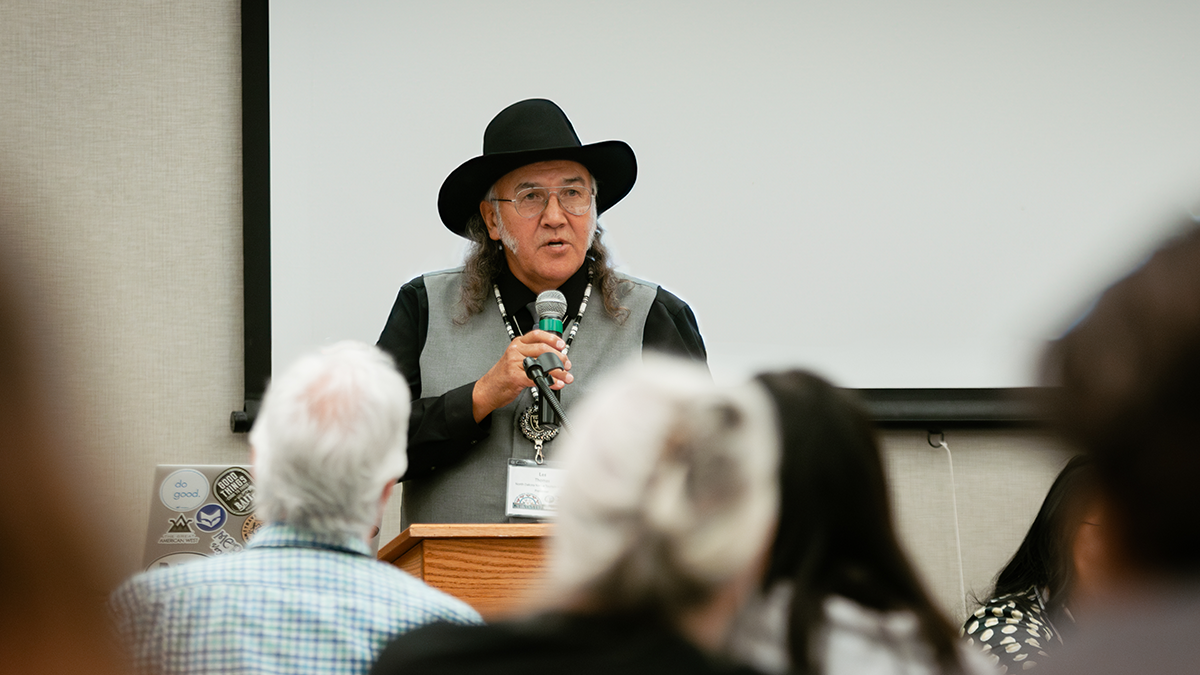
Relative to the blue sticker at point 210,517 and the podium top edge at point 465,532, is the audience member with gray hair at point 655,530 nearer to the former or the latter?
the podium top edge at point 465,532

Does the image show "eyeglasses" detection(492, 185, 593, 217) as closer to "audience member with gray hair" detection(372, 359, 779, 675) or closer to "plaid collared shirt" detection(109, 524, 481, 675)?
"plaid collared shirt" detection(109, 524, 481, 675)

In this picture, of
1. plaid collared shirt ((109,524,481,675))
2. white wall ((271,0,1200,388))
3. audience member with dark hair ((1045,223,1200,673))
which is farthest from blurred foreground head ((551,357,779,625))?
white wall ((271,0,1200,388))

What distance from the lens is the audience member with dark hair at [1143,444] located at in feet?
2.48

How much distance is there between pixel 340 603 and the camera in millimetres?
1195

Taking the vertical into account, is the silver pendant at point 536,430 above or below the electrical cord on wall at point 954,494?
above

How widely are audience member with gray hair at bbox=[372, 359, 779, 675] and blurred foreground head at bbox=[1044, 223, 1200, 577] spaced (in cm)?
24

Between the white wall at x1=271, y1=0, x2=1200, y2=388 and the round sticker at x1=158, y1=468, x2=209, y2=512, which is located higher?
the white wall at x1=271, y1=0, x2=1200, y2=388

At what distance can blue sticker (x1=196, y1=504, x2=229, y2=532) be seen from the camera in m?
2.45

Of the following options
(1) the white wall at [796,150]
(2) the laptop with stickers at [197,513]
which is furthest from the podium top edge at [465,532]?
(1) the white wall at [796,150]

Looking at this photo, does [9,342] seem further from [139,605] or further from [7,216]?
[139,605]

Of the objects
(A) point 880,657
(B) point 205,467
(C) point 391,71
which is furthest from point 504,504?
(A) point 880,657

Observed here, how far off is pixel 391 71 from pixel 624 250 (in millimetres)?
846

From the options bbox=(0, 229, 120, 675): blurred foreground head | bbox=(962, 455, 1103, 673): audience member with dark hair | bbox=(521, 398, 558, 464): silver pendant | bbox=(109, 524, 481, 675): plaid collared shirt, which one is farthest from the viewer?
bbox=(521, 398, 558, 464): silver pendant

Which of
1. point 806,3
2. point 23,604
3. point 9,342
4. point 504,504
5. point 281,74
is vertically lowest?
point 504,504
